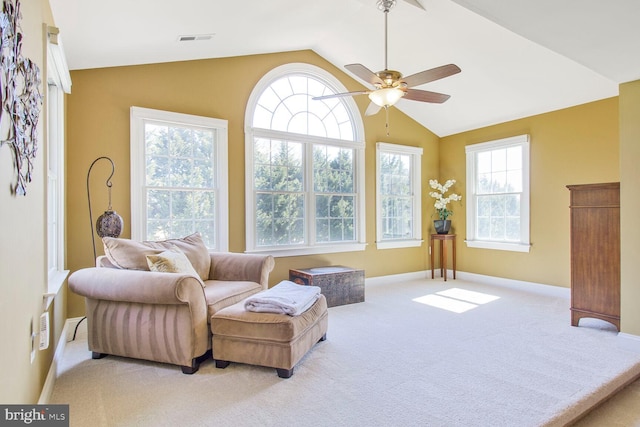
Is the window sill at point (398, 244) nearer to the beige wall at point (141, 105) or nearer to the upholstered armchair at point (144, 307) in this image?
the beige wall at point (141, 105)

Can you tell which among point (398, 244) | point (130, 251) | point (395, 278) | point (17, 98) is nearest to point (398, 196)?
point (398, 244)

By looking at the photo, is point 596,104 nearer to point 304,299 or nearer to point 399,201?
point 399,201

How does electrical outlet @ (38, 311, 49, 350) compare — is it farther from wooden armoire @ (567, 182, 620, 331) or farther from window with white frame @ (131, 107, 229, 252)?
wooden armoire @ (567, 182, 620, 331)

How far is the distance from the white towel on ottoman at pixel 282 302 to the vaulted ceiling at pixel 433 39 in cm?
225

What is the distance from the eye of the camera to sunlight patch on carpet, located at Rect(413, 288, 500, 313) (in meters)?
4.29

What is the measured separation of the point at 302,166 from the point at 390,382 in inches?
125

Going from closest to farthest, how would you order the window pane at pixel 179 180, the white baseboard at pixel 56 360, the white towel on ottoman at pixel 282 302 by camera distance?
the white baseboard at pixel 56 360, the white towel on ottoman at pixel 282 302, the window pane at pixel 179 180

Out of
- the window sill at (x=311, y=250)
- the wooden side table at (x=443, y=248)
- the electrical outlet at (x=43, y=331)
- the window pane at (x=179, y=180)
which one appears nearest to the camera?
the electrical outlet at (x=43, y=331)

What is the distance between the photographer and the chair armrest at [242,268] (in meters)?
3.45

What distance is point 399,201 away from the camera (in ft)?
19.4

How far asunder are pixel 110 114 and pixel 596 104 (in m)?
5.56

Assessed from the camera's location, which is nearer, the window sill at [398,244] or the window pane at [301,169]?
the window pane at [301,169]

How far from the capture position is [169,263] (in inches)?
114

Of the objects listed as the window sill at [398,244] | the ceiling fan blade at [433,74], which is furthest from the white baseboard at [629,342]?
the window sill at [398,244]
